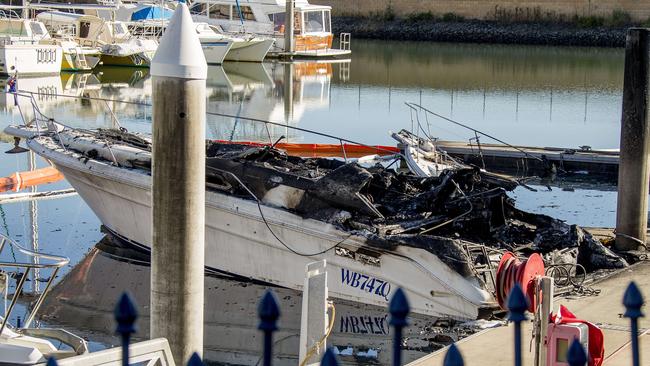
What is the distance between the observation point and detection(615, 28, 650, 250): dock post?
1242cm

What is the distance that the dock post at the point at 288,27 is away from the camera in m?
47.6

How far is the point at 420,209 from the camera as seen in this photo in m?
12.8

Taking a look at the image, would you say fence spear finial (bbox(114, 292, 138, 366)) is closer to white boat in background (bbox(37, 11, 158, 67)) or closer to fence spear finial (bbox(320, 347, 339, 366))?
fence spear finial (bbox(320, 347, 339, 366))

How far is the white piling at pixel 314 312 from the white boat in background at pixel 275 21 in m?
40.5

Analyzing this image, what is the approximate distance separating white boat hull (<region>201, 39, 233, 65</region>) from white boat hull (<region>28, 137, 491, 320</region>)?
29.7 m

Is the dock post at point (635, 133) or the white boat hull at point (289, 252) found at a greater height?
the dock post at point (635, 133)

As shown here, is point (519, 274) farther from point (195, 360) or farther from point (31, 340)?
point (195, 360)

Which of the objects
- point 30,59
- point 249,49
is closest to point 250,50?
point 249,49

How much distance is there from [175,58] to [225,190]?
5.26m

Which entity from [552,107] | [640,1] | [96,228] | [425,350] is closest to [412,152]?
[96,228]

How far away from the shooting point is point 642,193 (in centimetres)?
1252

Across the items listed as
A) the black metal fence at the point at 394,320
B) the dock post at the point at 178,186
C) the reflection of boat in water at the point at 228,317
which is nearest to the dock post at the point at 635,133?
the reflection of boat in water at the point at 228,317

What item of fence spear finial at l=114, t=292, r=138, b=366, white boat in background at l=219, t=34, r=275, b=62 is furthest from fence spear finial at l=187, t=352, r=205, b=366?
white boat in background at l=219, t=34, r=275, b=62

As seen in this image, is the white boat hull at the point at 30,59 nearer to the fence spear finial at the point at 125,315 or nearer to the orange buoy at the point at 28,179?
the orange buoy at the point at 28,179
